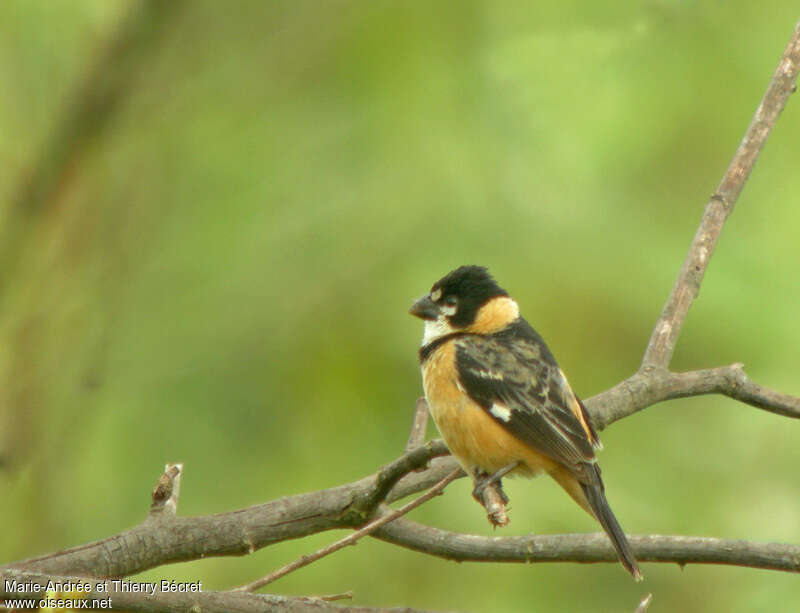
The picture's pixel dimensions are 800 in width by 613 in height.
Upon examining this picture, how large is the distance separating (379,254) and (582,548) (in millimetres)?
2400

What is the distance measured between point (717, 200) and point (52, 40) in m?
2.81

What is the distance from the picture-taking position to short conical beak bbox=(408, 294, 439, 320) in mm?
4398

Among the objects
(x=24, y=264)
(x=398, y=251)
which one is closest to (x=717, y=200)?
(x=398, y=251)

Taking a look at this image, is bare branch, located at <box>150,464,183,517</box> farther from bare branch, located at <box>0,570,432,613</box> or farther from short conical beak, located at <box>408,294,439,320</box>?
short conical beak, located at <box>408,294,439,320</box>

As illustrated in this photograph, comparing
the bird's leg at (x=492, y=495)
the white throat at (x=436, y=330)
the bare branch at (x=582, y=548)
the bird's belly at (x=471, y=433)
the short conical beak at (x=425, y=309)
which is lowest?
the bare branch at (x=582, y=548)

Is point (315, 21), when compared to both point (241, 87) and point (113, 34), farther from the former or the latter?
point (113, 34)

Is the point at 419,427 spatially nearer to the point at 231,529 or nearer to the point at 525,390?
the point at 525,390

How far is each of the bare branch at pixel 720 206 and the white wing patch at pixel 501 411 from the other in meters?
0.57

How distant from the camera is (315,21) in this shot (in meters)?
4.81

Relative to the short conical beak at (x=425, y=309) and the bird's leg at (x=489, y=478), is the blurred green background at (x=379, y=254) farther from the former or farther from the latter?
the bird's leg at (x=489, y=478)

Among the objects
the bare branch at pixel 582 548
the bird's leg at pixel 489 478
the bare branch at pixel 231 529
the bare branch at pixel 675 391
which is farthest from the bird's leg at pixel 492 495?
the bare branch at pixel 675 391

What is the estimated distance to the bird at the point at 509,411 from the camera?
3.71 meters

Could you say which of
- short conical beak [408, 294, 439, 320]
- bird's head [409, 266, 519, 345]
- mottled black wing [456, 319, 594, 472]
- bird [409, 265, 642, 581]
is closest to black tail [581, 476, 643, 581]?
bird [409, 265, 642, 581]

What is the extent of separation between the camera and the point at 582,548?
2.94 m
